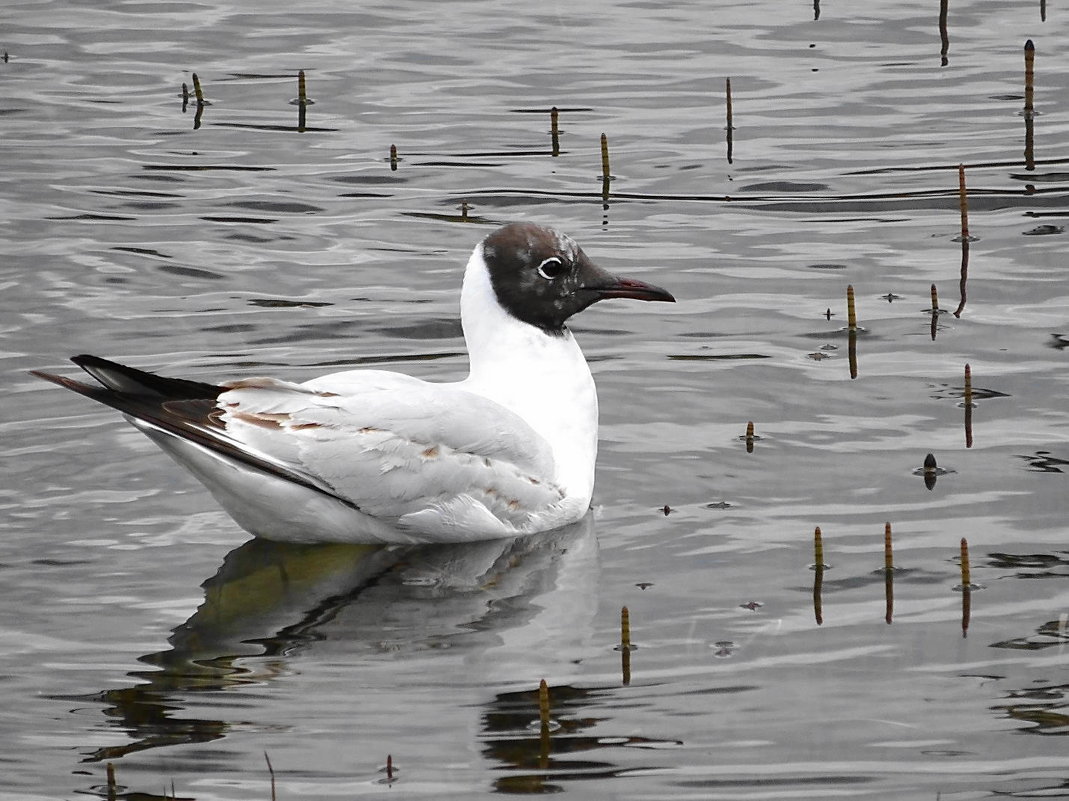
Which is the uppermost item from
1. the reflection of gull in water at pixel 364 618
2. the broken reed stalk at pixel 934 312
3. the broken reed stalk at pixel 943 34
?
the broken reed stalk at pixel 943 34

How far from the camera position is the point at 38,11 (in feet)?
65.5

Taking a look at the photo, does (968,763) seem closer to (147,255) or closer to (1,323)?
(1,323)

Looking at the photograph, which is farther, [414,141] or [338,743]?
[414,141]

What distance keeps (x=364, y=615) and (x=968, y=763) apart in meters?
2.82

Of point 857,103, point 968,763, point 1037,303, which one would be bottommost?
point 968,763

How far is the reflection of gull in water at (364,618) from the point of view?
731 cm

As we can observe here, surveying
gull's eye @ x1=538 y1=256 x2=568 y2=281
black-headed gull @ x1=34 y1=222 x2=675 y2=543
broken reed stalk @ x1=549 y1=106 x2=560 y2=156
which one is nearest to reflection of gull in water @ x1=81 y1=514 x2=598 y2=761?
black-headed gull @ x1=34 y1=222 x2=675 y2=543

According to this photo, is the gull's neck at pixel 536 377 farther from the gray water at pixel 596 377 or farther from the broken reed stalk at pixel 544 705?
the broken reed stalk at pixel 544 705

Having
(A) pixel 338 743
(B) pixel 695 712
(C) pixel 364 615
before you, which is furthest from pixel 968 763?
(C) pixel 364 615

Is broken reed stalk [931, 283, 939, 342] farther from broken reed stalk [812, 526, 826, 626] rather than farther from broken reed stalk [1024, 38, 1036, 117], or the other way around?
broken reed stalk [1024, 38, 1036, 117]

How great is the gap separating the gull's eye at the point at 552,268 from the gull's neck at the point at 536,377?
27 centimetres

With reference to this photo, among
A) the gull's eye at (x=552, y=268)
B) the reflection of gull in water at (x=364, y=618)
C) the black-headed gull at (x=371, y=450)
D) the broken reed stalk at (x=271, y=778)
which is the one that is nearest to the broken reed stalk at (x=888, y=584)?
the reflection of gull in water at (x=364, y=618)

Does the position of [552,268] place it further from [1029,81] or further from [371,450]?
[1029,81]

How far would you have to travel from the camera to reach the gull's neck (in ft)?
30.8
